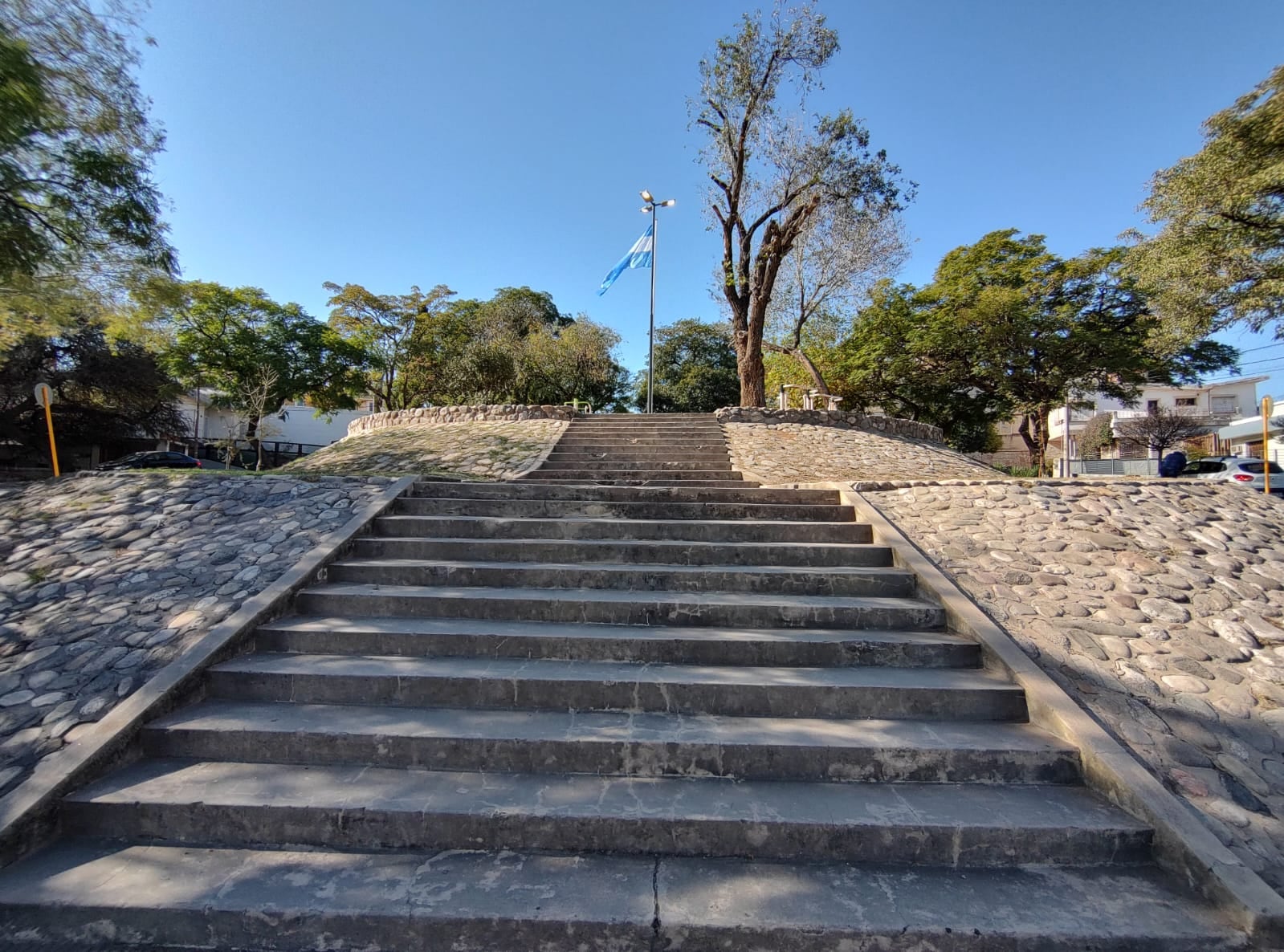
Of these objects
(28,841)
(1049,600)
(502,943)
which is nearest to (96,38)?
(28,841)

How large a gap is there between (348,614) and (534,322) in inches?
1004

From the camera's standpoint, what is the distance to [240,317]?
22766 mm

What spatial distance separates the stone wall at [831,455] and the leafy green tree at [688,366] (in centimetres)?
1745

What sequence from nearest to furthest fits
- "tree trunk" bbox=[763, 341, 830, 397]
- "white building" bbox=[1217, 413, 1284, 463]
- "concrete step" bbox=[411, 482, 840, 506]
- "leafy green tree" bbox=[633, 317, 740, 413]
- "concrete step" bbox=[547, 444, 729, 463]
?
"concrete step" bbox=[411, 482, 840, 506] → "concrete step" bbox=[547, 444, 729, 463] → "tree trunk" bbox=[763, 341, 830, 397] → "white building" bbox=[1217, 413, 1284, 463] → "leafy green tree" bbox=[633, 317, 740, 413]

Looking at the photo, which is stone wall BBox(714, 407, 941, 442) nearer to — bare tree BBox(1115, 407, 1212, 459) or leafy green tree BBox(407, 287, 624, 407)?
leafy green tree BBox(407, 287, 624, 407)

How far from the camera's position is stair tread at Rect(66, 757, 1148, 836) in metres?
2.31

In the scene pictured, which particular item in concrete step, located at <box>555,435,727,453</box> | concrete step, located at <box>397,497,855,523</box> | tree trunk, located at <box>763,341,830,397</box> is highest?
tree trunk, located at <box>763,341,830,397</box>

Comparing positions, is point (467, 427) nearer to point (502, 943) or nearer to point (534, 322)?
point (502, 943)

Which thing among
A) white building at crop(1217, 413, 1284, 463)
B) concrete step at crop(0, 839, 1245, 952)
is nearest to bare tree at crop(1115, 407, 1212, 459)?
white building at crop(1217, 413, 1284, 463)

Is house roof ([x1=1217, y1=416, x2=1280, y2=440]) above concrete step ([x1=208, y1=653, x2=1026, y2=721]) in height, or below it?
above

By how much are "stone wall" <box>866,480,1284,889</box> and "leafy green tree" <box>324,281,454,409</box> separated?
22280 mm

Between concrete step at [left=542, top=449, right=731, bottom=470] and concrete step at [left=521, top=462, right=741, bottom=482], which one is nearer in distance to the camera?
concrete step at [left=521, top=462, right=741, bottom=482]

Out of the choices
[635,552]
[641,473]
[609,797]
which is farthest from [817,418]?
[609,797]

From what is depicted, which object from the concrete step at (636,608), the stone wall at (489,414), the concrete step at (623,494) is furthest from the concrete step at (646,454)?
the concrete step at (636,608)
